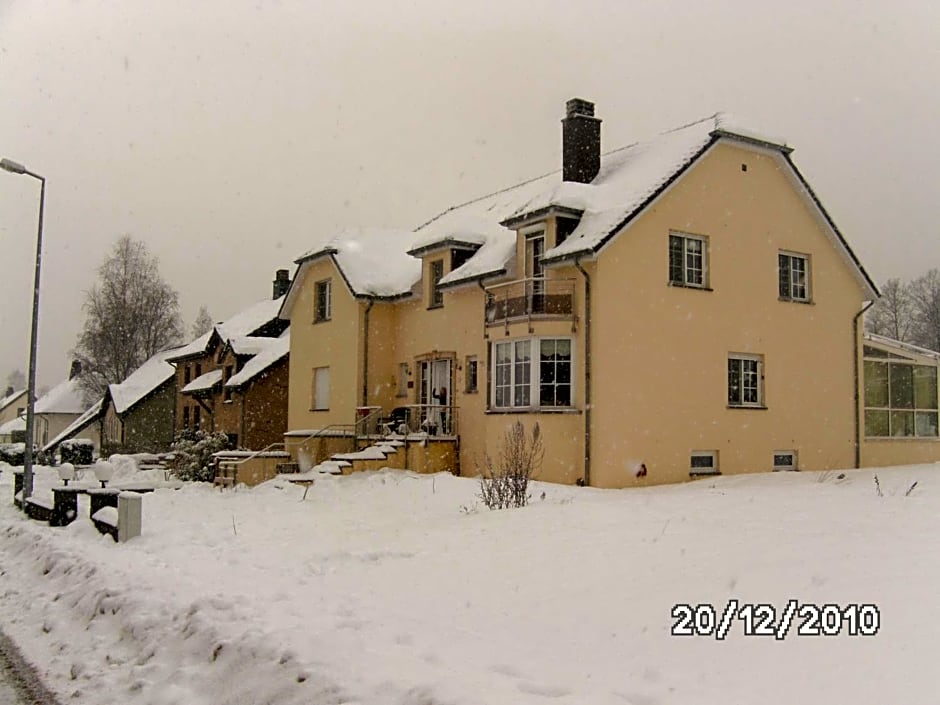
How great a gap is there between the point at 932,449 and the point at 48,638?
26785 mm

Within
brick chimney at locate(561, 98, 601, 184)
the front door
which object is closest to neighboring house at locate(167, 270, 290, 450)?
the front door

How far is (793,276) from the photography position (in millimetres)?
24641

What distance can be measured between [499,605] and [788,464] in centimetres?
1736

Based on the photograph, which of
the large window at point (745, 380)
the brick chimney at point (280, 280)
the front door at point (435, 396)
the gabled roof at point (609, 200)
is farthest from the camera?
the brick chimney at point (280, 280)

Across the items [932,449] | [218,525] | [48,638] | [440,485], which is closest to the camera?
[48,638]

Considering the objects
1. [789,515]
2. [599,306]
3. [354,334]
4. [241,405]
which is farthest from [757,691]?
[241,405]

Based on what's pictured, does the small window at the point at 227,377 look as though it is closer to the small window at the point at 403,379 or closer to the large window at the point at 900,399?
the small window at the point at 403,379

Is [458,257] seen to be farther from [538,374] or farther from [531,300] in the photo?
[538,374]

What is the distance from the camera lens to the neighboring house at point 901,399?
88.9ft

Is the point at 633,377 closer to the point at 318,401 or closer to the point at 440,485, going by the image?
the point at 440,485

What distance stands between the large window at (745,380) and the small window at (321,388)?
43.6 ft

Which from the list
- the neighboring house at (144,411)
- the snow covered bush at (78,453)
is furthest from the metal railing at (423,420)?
the neighboring house at (144,411)

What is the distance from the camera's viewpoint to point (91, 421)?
2184 inches

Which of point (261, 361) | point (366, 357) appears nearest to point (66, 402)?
point (261, 361)
